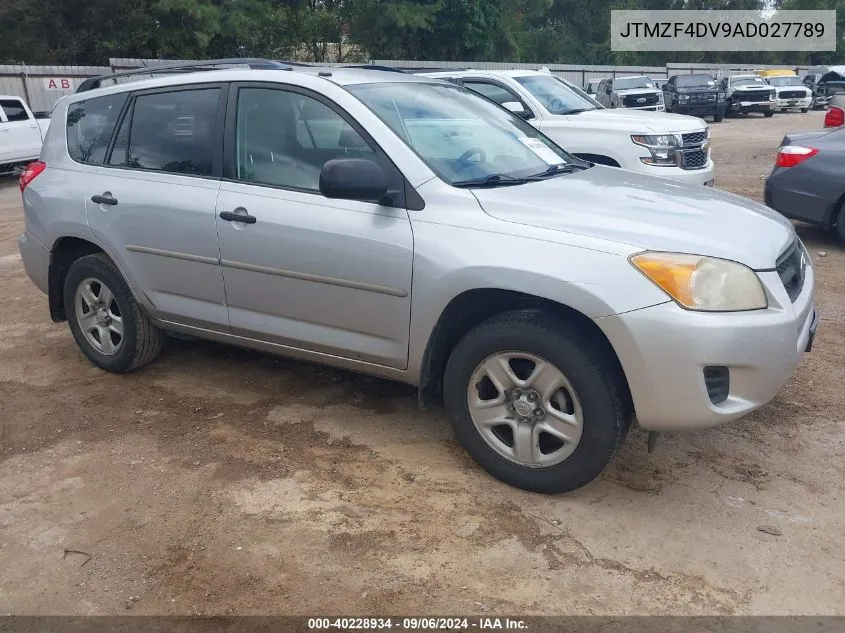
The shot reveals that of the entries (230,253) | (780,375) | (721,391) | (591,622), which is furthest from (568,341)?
(230,253)

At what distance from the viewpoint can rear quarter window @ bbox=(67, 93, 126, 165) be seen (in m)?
4.88

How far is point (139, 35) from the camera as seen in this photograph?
2897cm

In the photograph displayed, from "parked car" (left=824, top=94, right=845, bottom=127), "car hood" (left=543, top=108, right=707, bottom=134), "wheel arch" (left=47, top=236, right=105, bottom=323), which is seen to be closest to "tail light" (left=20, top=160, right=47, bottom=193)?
"wheel arch" (left=47, top=236, right=105, bottom=323)

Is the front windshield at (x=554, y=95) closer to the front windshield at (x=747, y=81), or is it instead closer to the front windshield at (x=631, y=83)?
the front windshield at (x=631, y=83)

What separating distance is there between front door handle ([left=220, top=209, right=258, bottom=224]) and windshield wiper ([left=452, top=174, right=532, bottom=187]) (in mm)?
1076

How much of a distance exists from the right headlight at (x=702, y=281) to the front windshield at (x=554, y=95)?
21.8ft

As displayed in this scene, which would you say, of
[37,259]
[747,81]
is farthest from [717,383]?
[747,81]

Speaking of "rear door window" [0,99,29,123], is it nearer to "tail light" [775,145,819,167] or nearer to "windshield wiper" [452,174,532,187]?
"tail light" [775,145,819,167]

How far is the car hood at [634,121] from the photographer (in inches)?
347

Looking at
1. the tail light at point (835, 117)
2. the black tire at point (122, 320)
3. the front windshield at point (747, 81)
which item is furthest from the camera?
the front windshield at point (747, 81)

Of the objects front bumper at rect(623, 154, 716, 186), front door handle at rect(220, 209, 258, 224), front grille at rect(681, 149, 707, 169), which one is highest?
front door handle at rect(220, 209, 258, 224)

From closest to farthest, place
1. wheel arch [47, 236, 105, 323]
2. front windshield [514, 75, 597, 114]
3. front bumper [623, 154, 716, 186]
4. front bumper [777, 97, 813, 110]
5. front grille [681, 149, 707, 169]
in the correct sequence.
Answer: wheel arch [47, 236, 105, 323] < front bumper [623, 154, 716, 186] < front grille [681, 149, 707, 169] < front windshield [514, 75, 597, 114] < front bumper [777, 97, 813, 110]

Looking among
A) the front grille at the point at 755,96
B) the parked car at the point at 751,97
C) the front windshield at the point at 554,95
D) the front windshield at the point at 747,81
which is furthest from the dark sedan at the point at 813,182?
the front windshield at the point at 747,81

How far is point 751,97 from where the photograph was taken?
29812 mm
